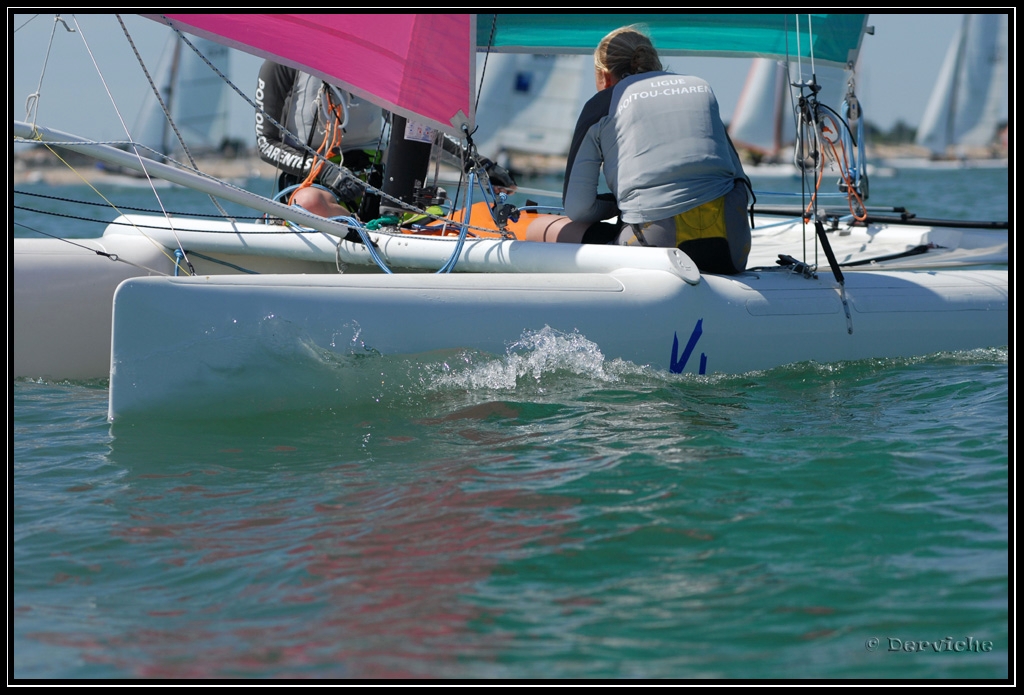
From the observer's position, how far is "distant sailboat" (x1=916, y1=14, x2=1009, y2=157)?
92.3 feet

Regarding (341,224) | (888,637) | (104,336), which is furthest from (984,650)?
(104,336)

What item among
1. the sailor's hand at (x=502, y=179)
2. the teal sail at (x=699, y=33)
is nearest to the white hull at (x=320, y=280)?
the sailor's hand at (x=502, y=179)

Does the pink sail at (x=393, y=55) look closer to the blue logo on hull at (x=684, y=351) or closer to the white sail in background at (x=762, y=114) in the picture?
the blue logo on hull at (x=684, y=351)

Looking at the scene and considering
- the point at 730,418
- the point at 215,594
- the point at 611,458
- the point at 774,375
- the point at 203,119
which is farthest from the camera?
the point at 203,119

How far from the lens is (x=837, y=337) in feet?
11.7

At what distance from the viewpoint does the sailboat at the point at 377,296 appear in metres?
2.87

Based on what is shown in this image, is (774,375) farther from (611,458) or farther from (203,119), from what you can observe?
(203,119)

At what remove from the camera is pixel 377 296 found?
3.00 m

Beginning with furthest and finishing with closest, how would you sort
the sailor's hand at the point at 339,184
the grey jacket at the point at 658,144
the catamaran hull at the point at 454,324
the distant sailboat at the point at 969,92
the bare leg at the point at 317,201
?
1. the distant sailboat at the point at 969,92
2. the sailor's hand at the point at 339,184
3. the bare leg at the point at 317,201
4. the grey jacket at the point at 658,144
5. the catamaran hull at the point at 454,324

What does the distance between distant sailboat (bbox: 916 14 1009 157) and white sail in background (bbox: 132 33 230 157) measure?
60.6ft

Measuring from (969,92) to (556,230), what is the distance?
2973 centimetres

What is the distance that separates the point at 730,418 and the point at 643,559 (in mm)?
1004

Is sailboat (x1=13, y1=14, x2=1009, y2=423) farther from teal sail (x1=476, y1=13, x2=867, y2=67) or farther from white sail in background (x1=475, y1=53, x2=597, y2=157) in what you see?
white sail in background (x1=475, y1=53, x2=597, y2=157)

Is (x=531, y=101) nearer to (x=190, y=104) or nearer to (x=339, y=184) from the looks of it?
(x=190, y=104)
